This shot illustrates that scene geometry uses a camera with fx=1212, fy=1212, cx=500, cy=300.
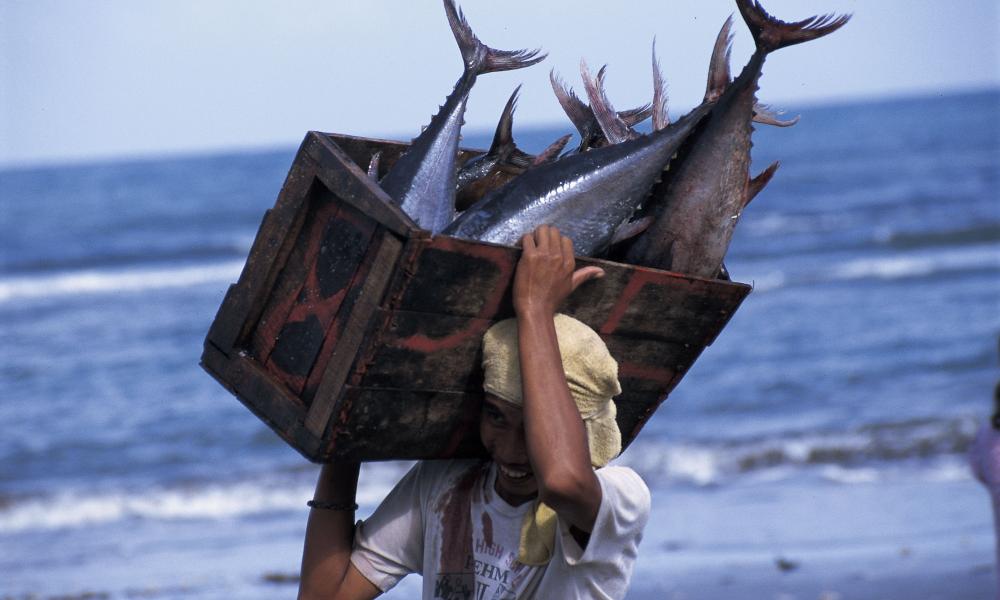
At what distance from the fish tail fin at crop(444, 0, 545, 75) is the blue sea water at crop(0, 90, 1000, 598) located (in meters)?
3.46

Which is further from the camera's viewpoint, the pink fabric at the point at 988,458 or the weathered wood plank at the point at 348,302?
the pink fabric at the point at 988,458

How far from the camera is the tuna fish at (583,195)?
8.11ft

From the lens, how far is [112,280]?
2084 cm

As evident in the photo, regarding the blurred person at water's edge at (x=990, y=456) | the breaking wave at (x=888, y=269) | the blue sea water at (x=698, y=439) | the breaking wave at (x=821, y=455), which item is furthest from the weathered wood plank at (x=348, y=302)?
the breaking wave at (x=888, y=269)

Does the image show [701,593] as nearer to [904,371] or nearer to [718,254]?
[718,254]

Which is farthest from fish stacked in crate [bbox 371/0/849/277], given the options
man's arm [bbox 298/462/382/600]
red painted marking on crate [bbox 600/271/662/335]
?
man's arm [bbox 298/462/382/600]

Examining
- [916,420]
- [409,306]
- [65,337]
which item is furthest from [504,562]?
[65,337]

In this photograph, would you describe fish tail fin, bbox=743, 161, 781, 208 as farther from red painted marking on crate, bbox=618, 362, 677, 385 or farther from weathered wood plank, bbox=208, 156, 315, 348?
weathered wood plank, bbox=208, 156, 315, 348

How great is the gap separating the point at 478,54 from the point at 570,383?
1158 millimetres

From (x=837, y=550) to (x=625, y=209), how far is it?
431 cm

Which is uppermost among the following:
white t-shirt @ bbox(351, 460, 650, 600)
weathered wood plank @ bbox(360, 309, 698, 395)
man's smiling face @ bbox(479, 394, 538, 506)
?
weathered wood plank @ bbox(360, 309, 698, 395)

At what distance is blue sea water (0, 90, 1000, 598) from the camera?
657 centimetres

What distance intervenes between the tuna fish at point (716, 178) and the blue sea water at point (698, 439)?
3593mm

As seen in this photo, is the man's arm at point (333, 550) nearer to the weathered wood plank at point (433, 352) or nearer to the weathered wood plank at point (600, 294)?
the weathered wood plank at point (433, 352)
